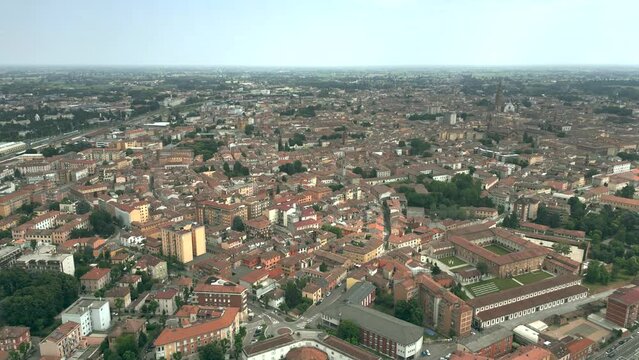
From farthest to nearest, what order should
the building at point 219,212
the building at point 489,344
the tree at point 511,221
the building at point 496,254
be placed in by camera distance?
the tree at point 511,221 → the building at point 219,212 → the building at point 496,254 → the building at point 489,344

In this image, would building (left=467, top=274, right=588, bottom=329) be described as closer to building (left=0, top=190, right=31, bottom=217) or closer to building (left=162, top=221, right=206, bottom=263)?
building (left=162, top=221, right=206, bottom=263)

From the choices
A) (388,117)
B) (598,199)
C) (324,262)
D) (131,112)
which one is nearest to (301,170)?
(324,262)

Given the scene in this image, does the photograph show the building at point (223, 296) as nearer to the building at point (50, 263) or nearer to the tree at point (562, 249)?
the building at point (50, 263)

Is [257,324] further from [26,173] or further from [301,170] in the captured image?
[26,173]

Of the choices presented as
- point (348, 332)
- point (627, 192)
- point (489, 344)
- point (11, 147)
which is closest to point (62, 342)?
point (348, 332)

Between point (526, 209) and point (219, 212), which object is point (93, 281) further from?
point (526, 209)

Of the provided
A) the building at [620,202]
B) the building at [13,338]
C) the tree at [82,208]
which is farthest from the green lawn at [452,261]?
the tree at [82,208]

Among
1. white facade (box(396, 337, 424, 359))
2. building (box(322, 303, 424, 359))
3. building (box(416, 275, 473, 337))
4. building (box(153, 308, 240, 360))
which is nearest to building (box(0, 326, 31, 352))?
building (box(153, 308, 240, 360))
